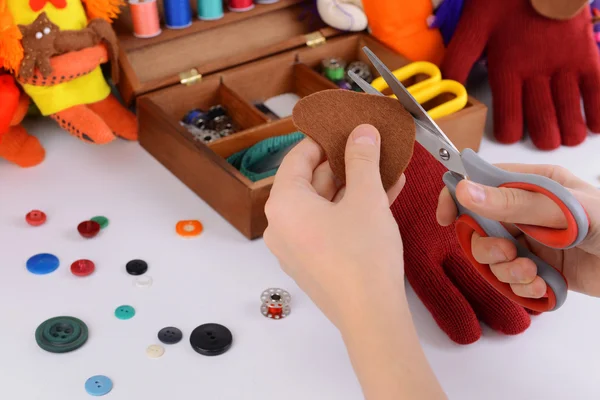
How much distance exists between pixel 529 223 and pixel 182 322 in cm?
41

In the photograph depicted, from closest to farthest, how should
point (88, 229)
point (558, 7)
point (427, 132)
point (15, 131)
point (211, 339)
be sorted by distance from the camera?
point (427, 132)
point (211, 339)
point (88, 229)
point (15, 131)
point (558, 7)

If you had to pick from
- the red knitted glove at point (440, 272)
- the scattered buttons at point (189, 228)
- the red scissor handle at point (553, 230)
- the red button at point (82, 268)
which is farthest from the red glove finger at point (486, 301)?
the red button at point (82, 268)

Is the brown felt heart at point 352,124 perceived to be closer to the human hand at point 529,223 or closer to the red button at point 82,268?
the human hand at point 529,223

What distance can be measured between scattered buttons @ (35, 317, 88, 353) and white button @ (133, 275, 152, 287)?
3.4 inches

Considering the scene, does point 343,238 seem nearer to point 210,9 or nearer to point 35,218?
point 35,218

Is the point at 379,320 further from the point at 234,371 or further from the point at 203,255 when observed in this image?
the point at 203,255

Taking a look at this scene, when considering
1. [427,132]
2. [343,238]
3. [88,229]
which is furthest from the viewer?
[88,229]

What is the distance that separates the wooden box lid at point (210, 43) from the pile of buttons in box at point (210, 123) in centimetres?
6

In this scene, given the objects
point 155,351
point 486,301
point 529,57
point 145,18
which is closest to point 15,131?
point 145,18

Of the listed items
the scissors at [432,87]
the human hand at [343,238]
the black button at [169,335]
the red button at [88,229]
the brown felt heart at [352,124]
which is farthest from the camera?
the scissors at [432,87]

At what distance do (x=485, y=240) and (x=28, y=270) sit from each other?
21.5 inches

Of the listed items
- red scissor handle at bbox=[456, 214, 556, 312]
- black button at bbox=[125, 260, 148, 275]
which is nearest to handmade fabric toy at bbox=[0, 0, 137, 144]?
black button at bbox=[125, 260, 148, 275]

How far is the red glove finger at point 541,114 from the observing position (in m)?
1.18

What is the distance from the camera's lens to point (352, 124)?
726 millimetres
